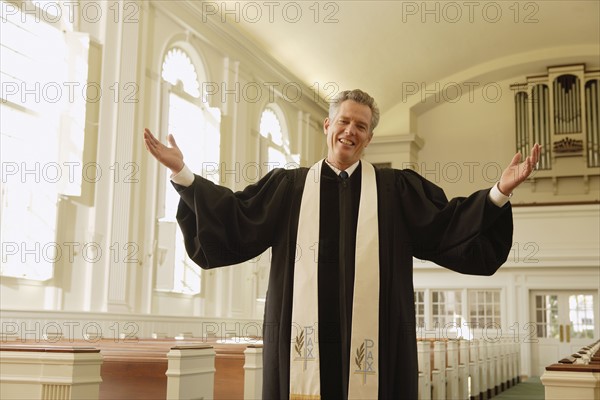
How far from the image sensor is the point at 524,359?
18.3m

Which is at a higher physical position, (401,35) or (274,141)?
(401,35)

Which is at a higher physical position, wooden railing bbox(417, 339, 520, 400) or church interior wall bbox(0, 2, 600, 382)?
church interior wall bbox(0, 2, 600, 382)

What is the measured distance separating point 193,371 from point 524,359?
14.8m

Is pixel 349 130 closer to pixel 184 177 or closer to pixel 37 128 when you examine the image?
pixel 184 177

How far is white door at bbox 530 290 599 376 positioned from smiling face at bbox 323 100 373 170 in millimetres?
16734

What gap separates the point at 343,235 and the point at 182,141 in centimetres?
1122

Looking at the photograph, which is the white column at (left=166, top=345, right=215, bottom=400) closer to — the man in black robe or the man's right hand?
the man in black robe

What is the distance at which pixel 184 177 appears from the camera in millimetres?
2805

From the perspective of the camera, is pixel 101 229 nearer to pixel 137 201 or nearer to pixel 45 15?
pixel 137 201

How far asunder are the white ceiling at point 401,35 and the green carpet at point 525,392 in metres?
8.12

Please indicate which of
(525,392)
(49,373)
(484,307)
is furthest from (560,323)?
(49,373)

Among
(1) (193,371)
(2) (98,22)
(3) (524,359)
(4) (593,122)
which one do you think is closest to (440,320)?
(3) (524,359)

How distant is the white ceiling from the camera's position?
16.3 meters

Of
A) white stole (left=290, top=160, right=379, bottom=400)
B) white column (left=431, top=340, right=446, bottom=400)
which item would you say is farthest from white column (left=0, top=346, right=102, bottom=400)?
white column (left=431, top=340, right=446, bottom=400)
